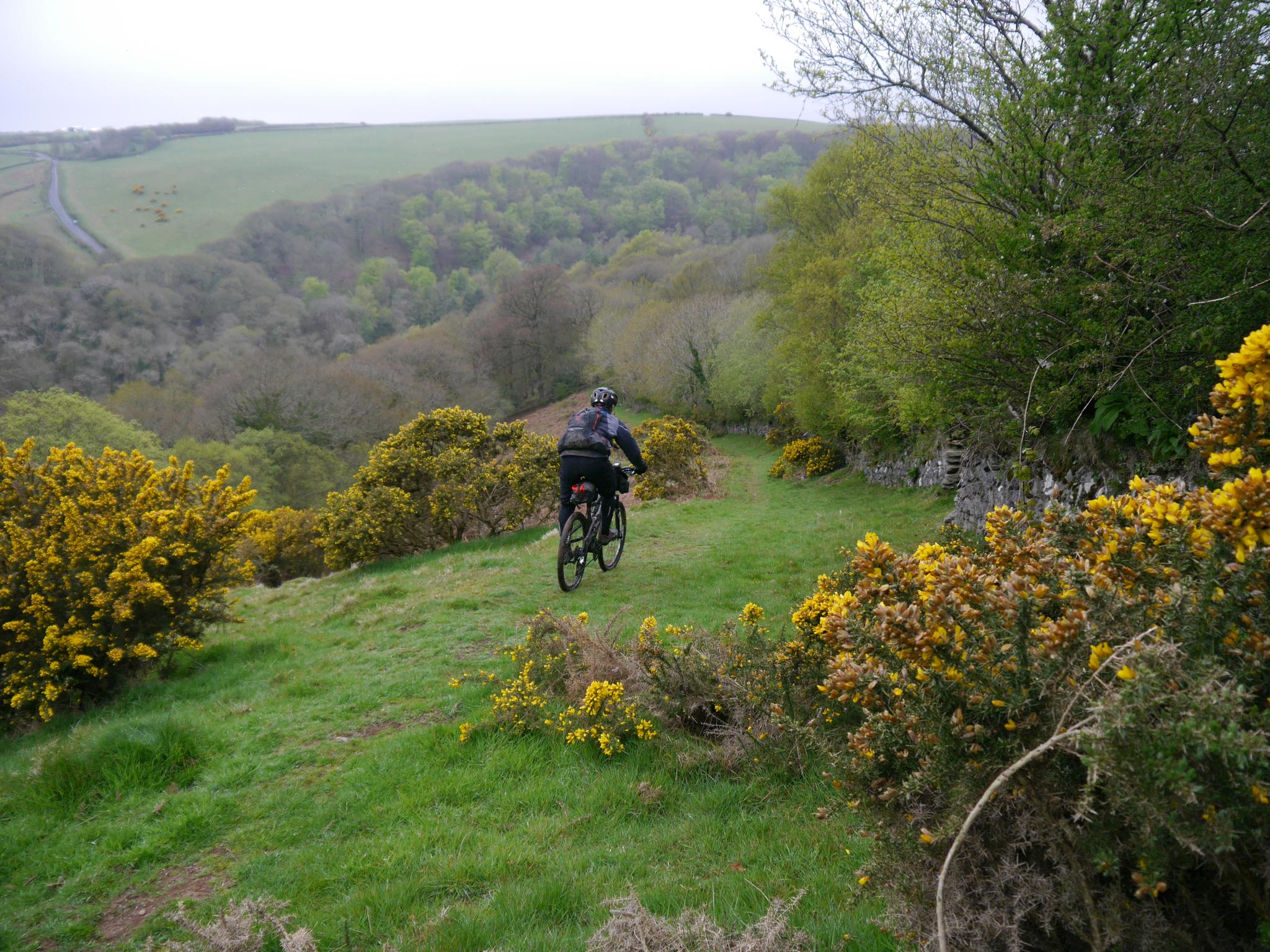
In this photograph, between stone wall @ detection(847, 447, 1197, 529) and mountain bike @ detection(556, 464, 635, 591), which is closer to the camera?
stone wall @ detection(847, 447, 1197, 529)

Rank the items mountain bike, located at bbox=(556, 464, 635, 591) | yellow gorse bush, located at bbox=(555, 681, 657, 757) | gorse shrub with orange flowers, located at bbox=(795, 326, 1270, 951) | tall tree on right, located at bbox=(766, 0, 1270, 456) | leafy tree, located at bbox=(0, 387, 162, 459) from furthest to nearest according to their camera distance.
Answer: leafy tree, located at bbox=(0, 387, 162, 459) → mountain bike, located at bbox=(556, 464, 635, 591) → tall tree on right, located at bbox=(766, 0, 1270, 456) → yellow gorse bush, located at bbox=(555, 681, 657, 757) → gorse shrub with orange flowers, located at bbox=(795, 326, 1270, 951)

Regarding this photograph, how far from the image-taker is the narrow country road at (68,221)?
65125 millimetres

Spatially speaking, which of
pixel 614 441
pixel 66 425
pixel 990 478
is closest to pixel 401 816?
pixel 614 441

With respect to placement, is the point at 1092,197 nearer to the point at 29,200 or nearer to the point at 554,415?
the point at 554,415

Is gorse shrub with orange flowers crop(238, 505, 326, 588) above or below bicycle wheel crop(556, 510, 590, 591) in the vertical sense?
below

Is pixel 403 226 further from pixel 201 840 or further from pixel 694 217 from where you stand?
pixel 201 840

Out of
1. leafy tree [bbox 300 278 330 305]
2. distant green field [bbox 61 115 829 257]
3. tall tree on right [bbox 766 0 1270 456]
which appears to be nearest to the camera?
tall tree on right [bbox 766 0 1270 456]

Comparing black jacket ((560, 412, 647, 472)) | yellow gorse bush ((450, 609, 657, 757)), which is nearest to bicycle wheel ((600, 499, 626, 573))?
black jacket ((560, 412, 647, 472))

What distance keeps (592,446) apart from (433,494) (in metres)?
6.76

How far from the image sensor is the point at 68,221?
71000 mm

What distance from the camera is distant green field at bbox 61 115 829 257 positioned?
74.4 m

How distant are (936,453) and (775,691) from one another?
41.7ft

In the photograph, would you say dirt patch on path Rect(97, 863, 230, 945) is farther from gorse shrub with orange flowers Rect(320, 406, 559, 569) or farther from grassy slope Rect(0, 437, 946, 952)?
gorse shrub with orange flowers Rect(320, 406, 559, 569)

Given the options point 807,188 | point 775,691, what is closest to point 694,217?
point 807,188
